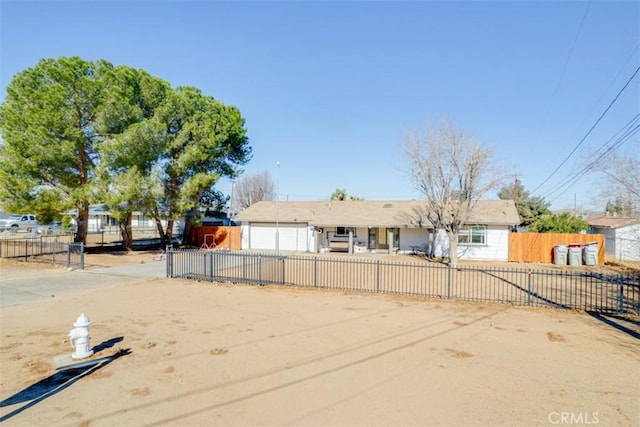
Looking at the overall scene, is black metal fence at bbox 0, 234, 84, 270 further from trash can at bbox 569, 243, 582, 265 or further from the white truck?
A: trash can at bbox 569, 243, 582, 265

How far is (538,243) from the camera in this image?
21734 mm

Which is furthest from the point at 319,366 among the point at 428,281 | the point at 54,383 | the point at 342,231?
the point at 342,231

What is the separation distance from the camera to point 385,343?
699 cm

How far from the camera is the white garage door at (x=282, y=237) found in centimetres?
2739

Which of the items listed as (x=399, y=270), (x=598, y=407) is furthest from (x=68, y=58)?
(x=598, y=407)

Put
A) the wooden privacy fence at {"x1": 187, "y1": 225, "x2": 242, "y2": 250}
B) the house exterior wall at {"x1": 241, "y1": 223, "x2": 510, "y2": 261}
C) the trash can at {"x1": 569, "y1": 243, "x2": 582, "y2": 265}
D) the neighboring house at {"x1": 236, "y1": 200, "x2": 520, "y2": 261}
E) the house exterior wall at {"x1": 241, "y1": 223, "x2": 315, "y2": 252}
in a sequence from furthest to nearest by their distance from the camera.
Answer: the wooden privacy fence at {"x1": 187, "y1": 225, "x2": 242, "y2": 250}, the house exterior wall at {"x1": 241, "y1": 223, "x2": 315, "y2": 252}, the neighboring house at {"x1": 236, "y1": 200, "x2": 520, "y2": 261}, the house exterior wall at {"x1": 241, "y1": 223, "x2": 510, "y2": 261}, the trash can at {"x1": 569, "y1": 243, "x2": 582, "y2": 265}

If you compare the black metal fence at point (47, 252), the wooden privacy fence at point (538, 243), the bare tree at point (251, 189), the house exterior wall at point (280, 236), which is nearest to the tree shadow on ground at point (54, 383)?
the black metal fence at point (47, 252)

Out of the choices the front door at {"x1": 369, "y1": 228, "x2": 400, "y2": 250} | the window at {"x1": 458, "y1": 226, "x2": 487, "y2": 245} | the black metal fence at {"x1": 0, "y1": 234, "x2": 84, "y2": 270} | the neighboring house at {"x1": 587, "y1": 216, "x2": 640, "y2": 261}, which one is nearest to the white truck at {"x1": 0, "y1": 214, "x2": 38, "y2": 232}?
the black metal fence at {"x1": 0, "y1": 234, "x2": 84, "y2": 270}

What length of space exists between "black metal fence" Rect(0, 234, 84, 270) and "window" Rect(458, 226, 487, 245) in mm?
21662

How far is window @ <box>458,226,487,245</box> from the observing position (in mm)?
22938

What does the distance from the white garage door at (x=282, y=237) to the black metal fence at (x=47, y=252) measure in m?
13.4

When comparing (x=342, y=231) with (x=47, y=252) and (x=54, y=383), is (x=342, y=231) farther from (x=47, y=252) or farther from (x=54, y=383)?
(x=54, y=383)

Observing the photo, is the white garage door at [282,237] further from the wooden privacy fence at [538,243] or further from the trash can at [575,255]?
the trash can at [575,255]

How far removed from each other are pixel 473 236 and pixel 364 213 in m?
8.10
